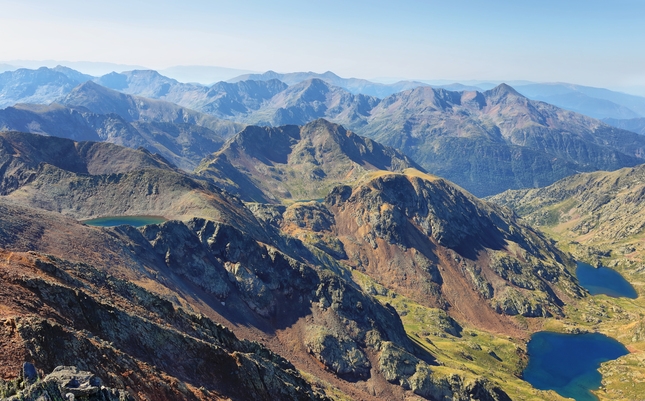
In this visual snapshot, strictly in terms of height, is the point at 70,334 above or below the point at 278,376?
above

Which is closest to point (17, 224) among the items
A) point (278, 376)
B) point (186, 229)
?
point (186, 229)

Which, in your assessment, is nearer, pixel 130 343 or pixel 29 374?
pixel 29 374

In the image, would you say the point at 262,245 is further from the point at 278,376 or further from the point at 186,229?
the point at 278,376

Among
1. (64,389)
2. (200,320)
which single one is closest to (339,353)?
(200,320)

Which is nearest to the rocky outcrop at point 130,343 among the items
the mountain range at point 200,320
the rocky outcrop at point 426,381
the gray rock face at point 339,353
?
the mountain range at point 200,320

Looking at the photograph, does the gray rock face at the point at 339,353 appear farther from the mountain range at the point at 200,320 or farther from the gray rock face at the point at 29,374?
the gray rock face at the point at 29,374

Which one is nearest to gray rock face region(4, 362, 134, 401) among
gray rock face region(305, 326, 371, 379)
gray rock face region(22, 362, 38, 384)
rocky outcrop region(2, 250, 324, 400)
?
gray rock face region(22, 362, 38, 384)

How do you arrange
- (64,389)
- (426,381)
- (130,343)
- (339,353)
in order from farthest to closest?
(339,353)
(426,381)
(130,343)
(64,389)

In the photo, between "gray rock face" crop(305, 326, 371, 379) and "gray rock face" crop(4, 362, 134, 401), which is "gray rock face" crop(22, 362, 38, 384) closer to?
"gray rock face" crop(4, 362, 134, 401)

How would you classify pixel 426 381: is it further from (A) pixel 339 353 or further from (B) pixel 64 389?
(B) pixel 64 389

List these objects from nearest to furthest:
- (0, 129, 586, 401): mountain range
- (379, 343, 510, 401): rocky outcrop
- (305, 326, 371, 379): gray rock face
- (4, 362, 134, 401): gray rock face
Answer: (4, 362, 134, 401): gray rock face → (0, 129, 586, 401): mountain range → (305, 326, 371, 379): gray rock face → (379, 343, 510, 401): rocky outcrop

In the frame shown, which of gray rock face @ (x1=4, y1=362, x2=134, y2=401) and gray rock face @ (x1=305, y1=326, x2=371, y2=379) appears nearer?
gray rock face @ (x1=4, y1=362, x2=134, y2=401)
